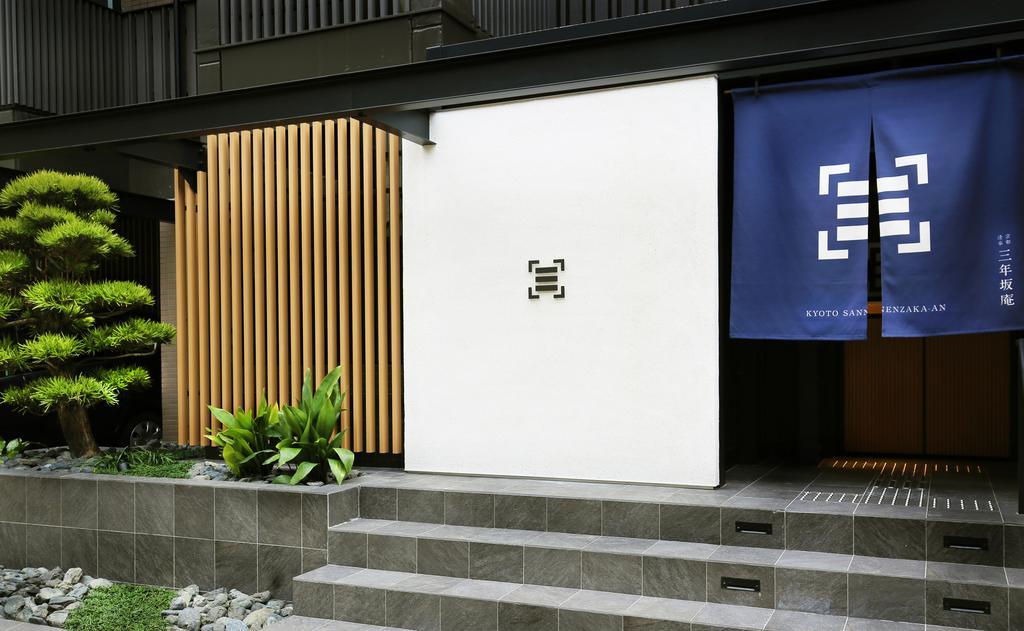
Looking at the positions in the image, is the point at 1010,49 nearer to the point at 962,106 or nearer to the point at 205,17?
the point at 962,106

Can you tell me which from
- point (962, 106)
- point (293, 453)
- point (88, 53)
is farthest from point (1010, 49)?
point (88, 53)

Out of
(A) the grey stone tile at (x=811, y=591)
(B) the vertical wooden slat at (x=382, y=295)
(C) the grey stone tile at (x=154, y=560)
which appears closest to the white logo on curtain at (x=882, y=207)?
(A) the grey stone tile at (x=811, y=591)

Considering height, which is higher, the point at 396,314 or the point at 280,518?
the point at 396,314

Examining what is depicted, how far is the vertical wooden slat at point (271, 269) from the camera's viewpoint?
859 cm

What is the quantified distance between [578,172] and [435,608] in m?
3.51

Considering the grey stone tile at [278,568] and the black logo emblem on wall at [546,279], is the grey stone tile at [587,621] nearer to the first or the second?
the grey stone tile at [278,568]

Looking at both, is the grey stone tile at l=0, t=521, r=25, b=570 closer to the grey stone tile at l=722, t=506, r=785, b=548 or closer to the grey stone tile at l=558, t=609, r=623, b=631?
the grey stone tile at l=558, t=609, r=623, b=631

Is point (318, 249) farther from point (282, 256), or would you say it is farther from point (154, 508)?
point (154, 508)

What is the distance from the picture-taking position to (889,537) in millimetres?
5492

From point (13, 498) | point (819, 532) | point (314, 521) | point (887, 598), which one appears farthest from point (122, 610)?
point (887, 598)

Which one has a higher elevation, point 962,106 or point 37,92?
point 37,92

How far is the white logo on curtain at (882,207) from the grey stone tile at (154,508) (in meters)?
5.48

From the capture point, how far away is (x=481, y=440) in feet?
24.7

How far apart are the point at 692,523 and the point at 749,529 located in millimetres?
376
